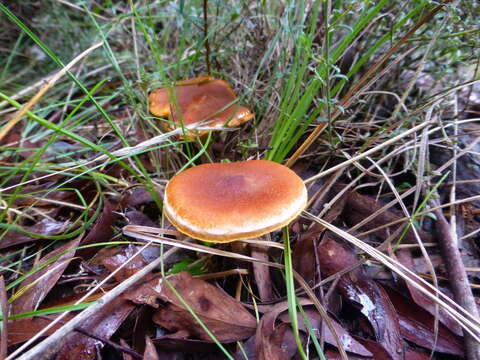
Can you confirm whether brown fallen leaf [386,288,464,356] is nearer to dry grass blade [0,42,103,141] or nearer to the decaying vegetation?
the decaying vegetation

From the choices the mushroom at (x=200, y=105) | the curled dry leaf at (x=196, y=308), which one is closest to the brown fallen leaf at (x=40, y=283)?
the curled dry leaf at (x=196, y=308)

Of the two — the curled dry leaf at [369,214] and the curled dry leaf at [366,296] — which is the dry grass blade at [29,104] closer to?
the curled dry leaf at [366,296]

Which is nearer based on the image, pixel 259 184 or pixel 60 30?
pixel 259 184

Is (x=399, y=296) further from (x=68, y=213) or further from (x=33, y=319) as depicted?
(x=68, y=213)

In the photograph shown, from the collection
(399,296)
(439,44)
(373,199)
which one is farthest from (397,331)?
(439,44)

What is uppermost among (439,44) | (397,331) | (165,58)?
(439,44)

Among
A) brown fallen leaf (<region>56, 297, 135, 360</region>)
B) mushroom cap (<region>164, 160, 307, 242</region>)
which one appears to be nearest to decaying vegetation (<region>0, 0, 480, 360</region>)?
brown fallen leaf (<region>56, 297, 135, 360</region>)
